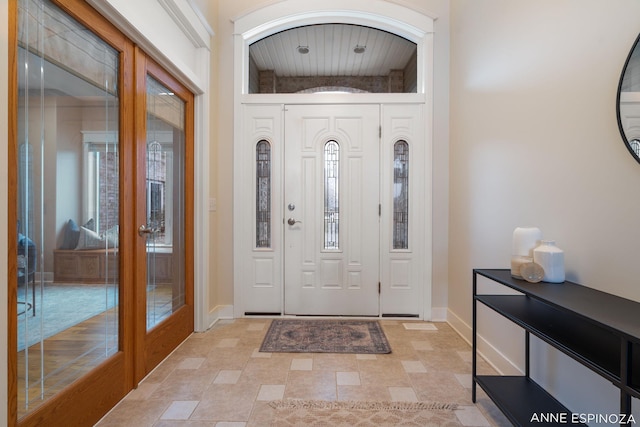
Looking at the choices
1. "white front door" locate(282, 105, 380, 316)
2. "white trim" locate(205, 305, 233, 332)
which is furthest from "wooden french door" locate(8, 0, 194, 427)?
"white front door" locate(282, 105, 380, 316)

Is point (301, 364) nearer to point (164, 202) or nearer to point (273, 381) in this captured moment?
point (273, 381)

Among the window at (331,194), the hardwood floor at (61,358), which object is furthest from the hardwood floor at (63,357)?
the window at (331,194)

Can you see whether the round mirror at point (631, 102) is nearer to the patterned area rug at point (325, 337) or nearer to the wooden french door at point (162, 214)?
the patterned area rug at point (325, 337)

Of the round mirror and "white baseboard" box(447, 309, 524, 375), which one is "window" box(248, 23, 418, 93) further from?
"white baseboard" box(447, 309, 524, 375)

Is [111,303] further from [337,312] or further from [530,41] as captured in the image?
[530,41]

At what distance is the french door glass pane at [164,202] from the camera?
2145mm

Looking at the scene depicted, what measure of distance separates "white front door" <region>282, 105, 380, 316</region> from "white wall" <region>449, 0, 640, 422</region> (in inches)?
32.5

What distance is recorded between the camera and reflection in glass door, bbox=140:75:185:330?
2.14 metres

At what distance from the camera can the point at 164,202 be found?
2.32 m

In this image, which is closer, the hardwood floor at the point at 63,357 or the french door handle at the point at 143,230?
the hardwood floor at the point at 63,357

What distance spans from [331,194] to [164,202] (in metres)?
1.51

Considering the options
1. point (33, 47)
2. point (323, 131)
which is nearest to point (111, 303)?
point (33, 47)

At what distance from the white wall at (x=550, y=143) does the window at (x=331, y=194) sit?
1124 millimetres

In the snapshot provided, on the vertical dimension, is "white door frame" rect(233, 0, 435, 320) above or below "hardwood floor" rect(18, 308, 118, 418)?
above
